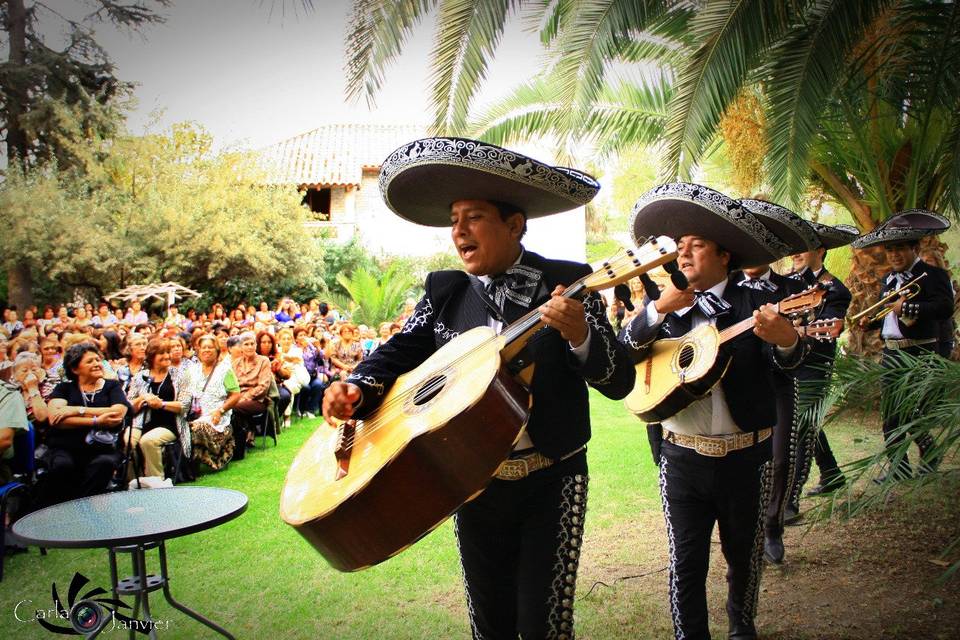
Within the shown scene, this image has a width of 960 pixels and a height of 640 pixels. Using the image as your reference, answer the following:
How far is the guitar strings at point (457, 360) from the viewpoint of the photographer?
2219mm

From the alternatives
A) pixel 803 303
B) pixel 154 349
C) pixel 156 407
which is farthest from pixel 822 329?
pixel 154 349

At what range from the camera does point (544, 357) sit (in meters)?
2.52

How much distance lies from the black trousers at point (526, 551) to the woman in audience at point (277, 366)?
8.30m

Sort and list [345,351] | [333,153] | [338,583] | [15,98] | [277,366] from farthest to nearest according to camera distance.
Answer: [333,153]
[345,351]
[277,366]
[15,98]
[338,583]

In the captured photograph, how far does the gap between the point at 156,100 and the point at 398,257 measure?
12180 millimetres

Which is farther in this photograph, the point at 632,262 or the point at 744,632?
the point at 744,632

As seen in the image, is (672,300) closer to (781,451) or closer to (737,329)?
(737,329)

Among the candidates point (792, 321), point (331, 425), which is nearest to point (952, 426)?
point (792, 321)

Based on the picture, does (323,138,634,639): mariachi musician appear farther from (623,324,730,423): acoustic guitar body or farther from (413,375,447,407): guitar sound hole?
(623,324,730,423): acoustic guitar body

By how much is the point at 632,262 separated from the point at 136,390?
699 cm

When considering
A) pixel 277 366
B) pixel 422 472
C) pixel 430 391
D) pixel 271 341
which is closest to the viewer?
pixel 422 472

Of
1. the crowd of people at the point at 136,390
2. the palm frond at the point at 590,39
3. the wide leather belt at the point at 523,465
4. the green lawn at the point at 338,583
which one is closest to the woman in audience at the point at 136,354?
the crowd of people at the point at 136,390

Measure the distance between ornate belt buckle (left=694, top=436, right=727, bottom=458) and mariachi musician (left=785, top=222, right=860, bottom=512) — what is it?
2.84 ft

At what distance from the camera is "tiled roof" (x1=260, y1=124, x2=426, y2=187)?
22250 mm
